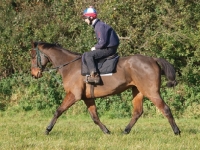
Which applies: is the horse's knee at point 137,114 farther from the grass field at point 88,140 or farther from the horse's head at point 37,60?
the horse's head at point 37,60

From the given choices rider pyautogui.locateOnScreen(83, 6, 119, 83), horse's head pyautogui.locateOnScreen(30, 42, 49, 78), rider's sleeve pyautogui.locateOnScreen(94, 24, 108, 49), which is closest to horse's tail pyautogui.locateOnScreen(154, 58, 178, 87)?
rider pyautogui.locateOnScreen(83, 6, 119, 83)

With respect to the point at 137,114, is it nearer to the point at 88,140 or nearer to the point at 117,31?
the point at 88,140

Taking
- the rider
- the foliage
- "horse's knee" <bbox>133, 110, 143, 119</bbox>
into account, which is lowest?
the foliage

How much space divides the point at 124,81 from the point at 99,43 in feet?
3.28

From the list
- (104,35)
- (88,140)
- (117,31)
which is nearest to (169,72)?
(104,35)

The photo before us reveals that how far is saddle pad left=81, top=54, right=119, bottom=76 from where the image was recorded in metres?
11.0

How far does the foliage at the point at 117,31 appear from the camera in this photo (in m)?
17.5

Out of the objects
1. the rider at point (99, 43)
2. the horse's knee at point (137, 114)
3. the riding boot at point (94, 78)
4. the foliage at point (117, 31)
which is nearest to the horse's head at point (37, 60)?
the rider at point (99, 43)

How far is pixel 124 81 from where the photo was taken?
1104 centimetres

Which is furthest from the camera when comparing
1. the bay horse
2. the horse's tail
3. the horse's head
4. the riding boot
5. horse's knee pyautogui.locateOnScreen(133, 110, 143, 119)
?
the horse's head

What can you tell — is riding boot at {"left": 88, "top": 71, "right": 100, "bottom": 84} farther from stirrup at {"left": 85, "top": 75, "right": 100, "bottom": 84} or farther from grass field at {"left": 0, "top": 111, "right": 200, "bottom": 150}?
grass field at {"left": 0, "top": 111, "right": 200, "bottom": 150}

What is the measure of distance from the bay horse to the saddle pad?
118 mm

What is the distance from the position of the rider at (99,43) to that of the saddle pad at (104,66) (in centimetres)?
12

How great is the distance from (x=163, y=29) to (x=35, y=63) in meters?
7.84
